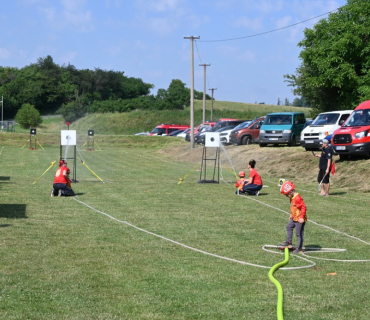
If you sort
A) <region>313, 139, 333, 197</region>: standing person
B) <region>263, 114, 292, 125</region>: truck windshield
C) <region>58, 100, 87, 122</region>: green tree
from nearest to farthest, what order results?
<region>313, 139, 333, 197</region>: standing person < <region>263, 114, 292, 125</region>: truck windshield < <region>58, 100, 87, 122</region>: green tree

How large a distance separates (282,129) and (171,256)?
2931 centimetres

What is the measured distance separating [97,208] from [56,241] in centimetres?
556

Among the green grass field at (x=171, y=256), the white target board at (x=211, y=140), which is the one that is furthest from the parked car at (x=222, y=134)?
the green grass field at (x=171, y=256)

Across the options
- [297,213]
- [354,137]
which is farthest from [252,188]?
[297,213]

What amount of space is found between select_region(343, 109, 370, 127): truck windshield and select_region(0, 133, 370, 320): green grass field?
5.58 m

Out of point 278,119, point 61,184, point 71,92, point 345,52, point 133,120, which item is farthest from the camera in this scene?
point 71,92

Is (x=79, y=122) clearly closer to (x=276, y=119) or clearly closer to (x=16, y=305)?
(x=276, y=119)

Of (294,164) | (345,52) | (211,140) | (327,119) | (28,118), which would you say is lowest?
(294,164)

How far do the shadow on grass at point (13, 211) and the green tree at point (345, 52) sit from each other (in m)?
28.3

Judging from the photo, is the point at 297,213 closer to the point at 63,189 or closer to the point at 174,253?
the point at 174,253

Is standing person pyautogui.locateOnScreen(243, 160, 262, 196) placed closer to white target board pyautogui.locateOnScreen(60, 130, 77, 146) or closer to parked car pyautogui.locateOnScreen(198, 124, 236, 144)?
white target board pyautogui.locateOnScreen(60, 130, 77, 146)

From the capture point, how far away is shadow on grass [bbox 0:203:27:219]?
52.2 feet

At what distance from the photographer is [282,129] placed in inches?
1556

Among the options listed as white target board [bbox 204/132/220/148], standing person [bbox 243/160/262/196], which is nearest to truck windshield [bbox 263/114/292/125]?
white target board [bbox 204/132/220/148]
